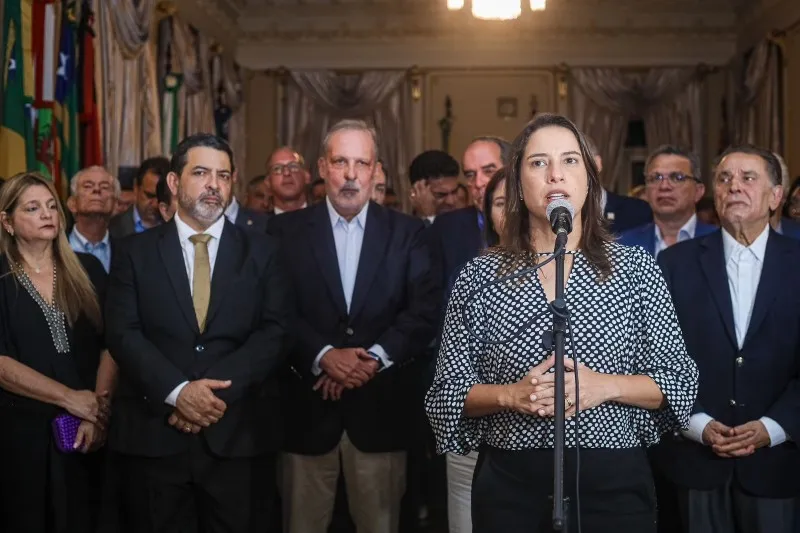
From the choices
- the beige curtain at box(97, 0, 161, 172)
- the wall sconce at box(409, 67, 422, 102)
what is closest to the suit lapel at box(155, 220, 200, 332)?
the beige curtain at box(97, 0, 161, 172)

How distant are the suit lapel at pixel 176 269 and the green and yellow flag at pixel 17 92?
2.52 m

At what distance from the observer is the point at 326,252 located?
12.5 ft

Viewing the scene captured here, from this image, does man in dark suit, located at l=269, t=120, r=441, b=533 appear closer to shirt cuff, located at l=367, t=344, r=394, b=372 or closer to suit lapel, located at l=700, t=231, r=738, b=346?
shirt cuff, located at l=367, t=344, r=394, b=372

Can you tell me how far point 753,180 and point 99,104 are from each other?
5251 mm

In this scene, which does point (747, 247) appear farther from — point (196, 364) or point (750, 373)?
point (196, 364)

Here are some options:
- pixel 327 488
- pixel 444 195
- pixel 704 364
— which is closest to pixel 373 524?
pixel 327 488

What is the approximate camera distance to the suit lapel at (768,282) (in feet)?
10.8

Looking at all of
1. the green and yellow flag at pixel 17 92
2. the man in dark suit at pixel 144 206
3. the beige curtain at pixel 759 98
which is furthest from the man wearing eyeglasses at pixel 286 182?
the beige curtain at pixel 759 98

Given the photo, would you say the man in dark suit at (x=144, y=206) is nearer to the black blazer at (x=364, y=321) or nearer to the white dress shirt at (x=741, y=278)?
the black blazer at (x=364, y=321)

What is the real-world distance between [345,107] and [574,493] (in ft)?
32.7

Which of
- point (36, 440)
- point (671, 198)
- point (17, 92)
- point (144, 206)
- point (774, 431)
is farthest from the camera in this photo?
point (17, 92)

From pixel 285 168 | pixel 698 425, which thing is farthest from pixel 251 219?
pixel 698 425

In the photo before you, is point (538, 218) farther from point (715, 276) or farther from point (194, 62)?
point (194, 62)

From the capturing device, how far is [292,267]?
12.6ft
